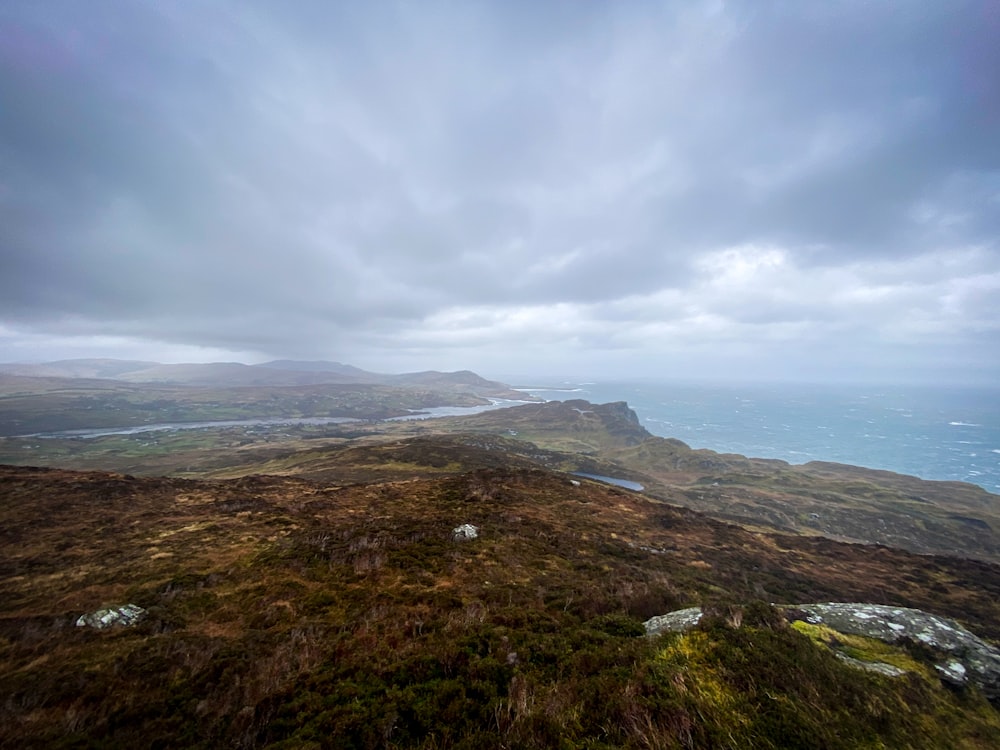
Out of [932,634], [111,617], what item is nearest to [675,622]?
[932,634]

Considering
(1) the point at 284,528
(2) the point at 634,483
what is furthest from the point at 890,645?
(2) the point at 634,483

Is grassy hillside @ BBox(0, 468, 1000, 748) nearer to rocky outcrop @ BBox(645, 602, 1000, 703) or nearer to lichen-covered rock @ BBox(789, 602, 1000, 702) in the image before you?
rocky outcrop @ BBox(645, 602, 1000, 703)

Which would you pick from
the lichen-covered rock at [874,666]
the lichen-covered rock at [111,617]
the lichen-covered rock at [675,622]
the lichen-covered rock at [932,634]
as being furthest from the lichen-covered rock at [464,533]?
the lichen-covered rock at [874,666]

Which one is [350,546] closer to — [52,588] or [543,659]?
[52,588]

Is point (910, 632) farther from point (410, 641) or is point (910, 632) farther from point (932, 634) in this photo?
point (410, 641)

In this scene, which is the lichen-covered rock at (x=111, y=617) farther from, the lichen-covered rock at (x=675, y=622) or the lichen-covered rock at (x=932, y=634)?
the lichen-covered rock at (x=932, y=634)

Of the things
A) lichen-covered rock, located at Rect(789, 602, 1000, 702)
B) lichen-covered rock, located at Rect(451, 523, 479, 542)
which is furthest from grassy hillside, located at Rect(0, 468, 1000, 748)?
lichen-covered rock, located at Rect(789, 602, 1000, 702)
